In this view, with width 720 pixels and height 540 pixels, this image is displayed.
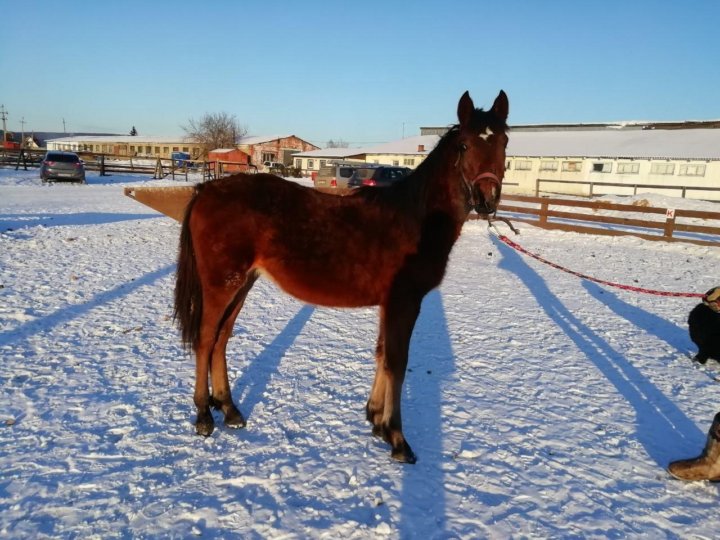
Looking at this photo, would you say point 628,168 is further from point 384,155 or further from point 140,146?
point 140,146

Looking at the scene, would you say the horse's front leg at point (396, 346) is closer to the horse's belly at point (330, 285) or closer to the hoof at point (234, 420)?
the horse's belly at point (330, 285)

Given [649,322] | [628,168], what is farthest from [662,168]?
[649,322]

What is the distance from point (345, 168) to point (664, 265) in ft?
49.2

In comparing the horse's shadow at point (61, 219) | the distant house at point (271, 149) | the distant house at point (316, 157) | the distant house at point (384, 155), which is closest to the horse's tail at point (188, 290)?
the horse's shadow at point (61, 219)

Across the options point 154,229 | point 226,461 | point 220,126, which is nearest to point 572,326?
point 226,461

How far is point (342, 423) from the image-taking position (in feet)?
11.8

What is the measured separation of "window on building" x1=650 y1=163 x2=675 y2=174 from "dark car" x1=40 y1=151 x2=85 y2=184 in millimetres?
43044

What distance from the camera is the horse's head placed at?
9.89 ft

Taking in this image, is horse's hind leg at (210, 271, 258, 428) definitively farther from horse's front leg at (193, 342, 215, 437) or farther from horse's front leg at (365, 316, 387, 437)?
horse's front leg at (365, 316, 387, 437)

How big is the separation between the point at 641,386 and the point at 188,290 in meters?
4.66

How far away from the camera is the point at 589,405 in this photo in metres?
4.02

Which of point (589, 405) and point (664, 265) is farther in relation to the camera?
point (664, 265)

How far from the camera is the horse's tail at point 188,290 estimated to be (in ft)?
11.3

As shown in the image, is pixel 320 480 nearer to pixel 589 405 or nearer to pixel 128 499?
pixel 128 499
